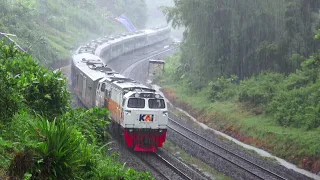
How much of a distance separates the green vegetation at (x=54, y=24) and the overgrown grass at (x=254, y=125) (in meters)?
13.9

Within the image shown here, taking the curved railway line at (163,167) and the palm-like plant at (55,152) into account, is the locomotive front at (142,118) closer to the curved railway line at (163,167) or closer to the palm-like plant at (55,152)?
the curved railway line at (163,167)

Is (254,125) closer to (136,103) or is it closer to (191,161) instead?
(191,161)

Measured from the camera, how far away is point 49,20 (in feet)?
211

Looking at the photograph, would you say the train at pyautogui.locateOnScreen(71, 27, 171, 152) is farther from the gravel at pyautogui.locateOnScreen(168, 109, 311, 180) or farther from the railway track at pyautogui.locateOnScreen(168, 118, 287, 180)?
the railway track at pyautogui.locateOnScreen(168, 118, 287, 180)

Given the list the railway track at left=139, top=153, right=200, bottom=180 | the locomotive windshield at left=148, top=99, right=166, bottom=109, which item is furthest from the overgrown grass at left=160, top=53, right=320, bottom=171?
the locomotive windshield at left=148, top=99, right=166, bottom=109

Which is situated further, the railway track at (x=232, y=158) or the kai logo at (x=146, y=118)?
the kai logo at (x=146, y=118)

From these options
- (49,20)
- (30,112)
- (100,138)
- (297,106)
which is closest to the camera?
(30,112)

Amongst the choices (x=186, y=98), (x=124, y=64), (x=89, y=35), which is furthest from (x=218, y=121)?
(x=89, y=35)

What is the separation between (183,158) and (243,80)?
50.9 feet

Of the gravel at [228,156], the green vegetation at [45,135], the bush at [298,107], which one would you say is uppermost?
the green vegetation at [45,135]

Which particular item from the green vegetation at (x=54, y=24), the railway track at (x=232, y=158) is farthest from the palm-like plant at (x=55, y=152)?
the green vegetation at (x=54, y=24)

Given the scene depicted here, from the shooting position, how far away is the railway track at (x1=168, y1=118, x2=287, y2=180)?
779 inches

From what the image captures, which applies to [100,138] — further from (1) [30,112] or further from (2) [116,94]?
(2) [116,94]

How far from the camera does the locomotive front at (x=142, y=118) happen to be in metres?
20.6
